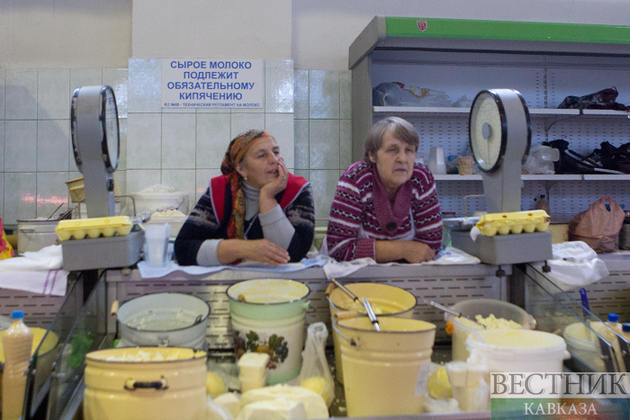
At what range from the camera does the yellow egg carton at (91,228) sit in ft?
4.25

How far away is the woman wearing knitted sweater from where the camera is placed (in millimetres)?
1737

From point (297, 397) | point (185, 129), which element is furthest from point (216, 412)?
point (185, 129)

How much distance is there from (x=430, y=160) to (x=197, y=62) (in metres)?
2.03

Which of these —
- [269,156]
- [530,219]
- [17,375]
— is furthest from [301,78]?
[17,375]

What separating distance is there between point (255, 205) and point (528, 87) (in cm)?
320

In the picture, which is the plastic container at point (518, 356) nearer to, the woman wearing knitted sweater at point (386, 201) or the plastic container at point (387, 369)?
the plastic container at point (387, 369)

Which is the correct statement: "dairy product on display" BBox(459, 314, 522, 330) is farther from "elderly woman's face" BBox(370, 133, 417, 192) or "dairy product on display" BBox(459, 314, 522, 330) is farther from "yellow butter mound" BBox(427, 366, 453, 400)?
"elderly woman's face" BBox(370, 133, 417, 192)

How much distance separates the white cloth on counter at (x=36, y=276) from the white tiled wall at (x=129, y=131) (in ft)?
7.38

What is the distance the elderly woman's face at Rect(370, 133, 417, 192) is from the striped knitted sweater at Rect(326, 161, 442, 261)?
0.19 feet

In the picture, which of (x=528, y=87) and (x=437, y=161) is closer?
(x=437, y=161)

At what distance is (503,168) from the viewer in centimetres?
153

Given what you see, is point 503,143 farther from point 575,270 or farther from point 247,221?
point 247,221

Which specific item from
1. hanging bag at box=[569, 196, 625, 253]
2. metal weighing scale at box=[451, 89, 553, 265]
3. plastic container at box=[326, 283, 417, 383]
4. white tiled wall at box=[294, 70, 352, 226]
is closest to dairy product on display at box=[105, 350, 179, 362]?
plastic container at box=[326, 283, 417, 383]

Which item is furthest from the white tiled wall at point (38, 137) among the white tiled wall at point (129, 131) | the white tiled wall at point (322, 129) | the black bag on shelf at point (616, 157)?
the black bag on shelf at point (616, 157)
